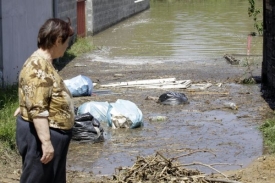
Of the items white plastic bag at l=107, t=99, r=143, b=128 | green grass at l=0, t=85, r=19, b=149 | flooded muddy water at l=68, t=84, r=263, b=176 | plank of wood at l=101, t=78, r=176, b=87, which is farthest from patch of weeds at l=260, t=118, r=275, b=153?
plank of wood at l=101, t=78, r=176, b=87

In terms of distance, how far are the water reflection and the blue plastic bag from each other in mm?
7255

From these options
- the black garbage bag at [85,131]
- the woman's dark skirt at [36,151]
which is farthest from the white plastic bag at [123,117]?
the woman's dark skirt at [36,151]

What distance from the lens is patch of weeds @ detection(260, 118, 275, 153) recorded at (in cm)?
927

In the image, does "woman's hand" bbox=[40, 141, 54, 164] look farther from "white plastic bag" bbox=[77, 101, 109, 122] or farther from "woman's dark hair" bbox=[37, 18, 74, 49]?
"white plastic bag" bbox=[77, 101, 109, 122]

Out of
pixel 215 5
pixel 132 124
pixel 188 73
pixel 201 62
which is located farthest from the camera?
pixel 215 5

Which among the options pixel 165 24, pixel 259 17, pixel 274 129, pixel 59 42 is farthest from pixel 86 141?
pixel 259 17

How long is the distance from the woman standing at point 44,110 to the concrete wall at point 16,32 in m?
7.79

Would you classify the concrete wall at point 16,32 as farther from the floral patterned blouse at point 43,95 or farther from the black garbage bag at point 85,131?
the floral patterned blouse at point 43,95

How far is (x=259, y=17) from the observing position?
36.0 metres

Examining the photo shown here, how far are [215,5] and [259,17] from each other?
1101 centimetres

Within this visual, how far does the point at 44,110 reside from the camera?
4625 mm

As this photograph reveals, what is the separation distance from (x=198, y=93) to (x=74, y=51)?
8633 mm

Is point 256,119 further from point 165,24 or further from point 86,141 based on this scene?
point 165,24

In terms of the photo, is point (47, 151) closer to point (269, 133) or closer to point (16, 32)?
point (269, 133)
